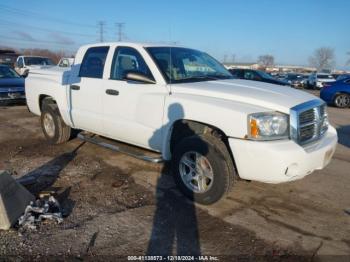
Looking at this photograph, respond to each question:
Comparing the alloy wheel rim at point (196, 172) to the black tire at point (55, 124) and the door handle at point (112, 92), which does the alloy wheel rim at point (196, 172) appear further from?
the black tire at point (55, 124)

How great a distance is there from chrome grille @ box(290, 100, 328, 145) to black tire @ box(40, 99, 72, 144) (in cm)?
453

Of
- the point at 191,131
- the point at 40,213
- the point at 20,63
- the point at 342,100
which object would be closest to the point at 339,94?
the point at 342,100

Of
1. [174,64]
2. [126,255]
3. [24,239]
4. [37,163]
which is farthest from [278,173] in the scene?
[37,163]

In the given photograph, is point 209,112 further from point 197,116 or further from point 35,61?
point 35,61

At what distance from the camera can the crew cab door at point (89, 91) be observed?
17.8 ft

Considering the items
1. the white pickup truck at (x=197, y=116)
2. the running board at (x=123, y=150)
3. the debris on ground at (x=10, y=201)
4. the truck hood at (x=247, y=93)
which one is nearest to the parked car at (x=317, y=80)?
the white pickup truck at (x=197, y=116)

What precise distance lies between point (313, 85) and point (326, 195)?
90.2 feet

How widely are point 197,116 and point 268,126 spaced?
2.72 ft

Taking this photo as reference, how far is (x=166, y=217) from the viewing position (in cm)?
387

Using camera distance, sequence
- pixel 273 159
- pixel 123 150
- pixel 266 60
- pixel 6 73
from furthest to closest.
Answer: pixel 266 60, pixel 6 73, pixel 123 150, pixel 273 159

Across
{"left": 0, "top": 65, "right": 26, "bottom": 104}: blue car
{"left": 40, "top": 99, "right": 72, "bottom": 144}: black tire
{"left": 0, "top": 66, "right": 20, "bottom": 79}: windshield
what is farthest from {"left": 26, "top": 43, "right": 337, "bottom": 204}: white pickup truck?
{"left": 0, "top": 66, "right": 20, "bottom": 79}: windshield

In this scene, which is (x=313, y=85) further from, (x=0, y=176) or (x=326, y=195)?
(x=0, y=176)

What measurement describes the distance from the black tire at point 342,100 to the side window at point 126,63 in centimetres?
1319

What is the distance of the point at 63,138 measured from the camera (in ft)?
22.1
